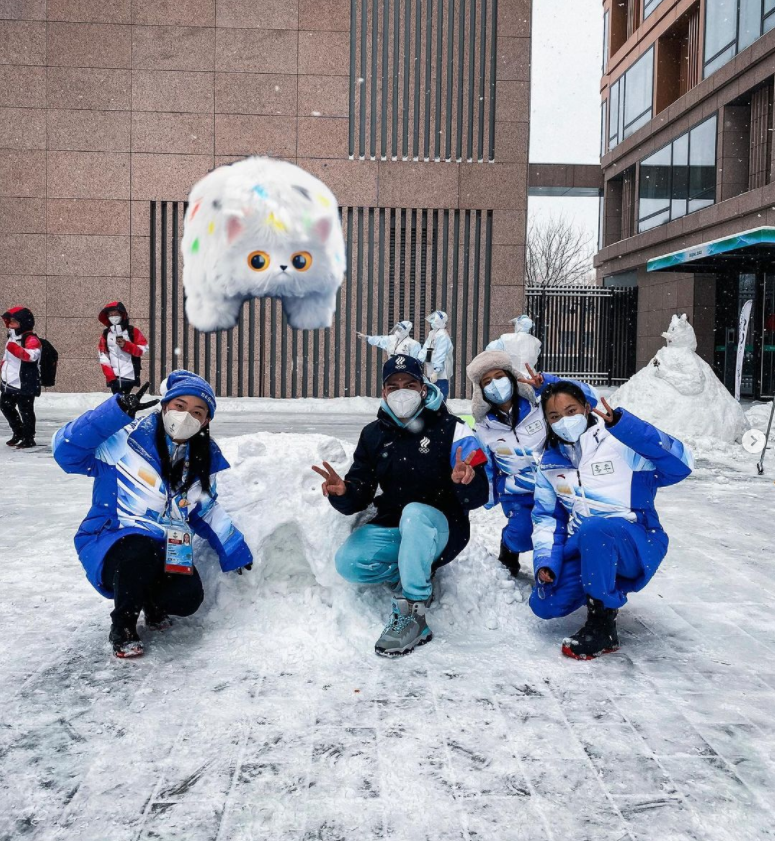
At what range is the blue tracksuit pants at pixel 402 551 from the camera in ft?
12.1

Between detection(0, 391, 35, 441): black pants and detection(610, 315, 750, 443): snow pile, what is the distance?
7.80 metres

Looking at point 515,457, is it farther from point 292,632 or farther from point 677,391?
point 677,391

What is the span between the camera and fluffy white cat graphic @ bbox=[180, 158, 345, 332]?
3.84m

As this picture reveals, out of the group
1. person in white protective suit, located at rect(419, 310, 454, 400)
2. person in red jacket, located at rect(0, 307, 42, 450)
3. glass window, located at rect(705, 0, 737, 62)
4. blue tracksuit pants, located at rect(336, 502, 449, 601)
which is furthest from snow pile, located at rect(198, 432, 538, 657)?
glass window, located at rect(705, 0, 737, 62)

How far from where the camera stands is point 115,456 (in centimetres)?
362

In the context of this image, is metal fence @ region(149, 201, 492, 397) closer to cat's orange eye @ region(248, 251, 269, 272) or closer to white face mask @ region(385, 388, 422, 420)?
cat's orange eye @ region(248, 251, 269, 272)

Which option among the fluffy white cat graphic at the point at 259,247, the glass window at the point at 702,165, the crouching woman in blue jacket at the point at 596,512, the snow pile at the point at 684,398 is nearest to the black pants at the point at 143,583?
the fluffy white cat graphic at the point at 259,247

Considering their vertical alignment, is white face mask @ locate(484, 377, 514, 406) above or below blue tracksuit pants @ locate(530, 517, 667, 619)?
above

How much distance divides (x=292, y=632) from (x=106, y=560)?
2.76 feet

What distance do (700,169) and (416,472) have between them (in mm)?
20759

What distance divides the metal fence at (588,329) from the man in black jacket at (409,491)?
20.8 meters

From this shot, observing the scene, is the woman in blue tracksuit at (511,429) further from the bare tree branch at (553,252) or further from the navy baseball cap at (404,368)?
the bare tree branch at (553,252)

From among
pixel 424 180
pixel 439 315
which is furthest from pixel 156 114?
pixel 439 315

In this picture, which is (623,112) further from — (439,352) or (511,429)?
(511,429)
